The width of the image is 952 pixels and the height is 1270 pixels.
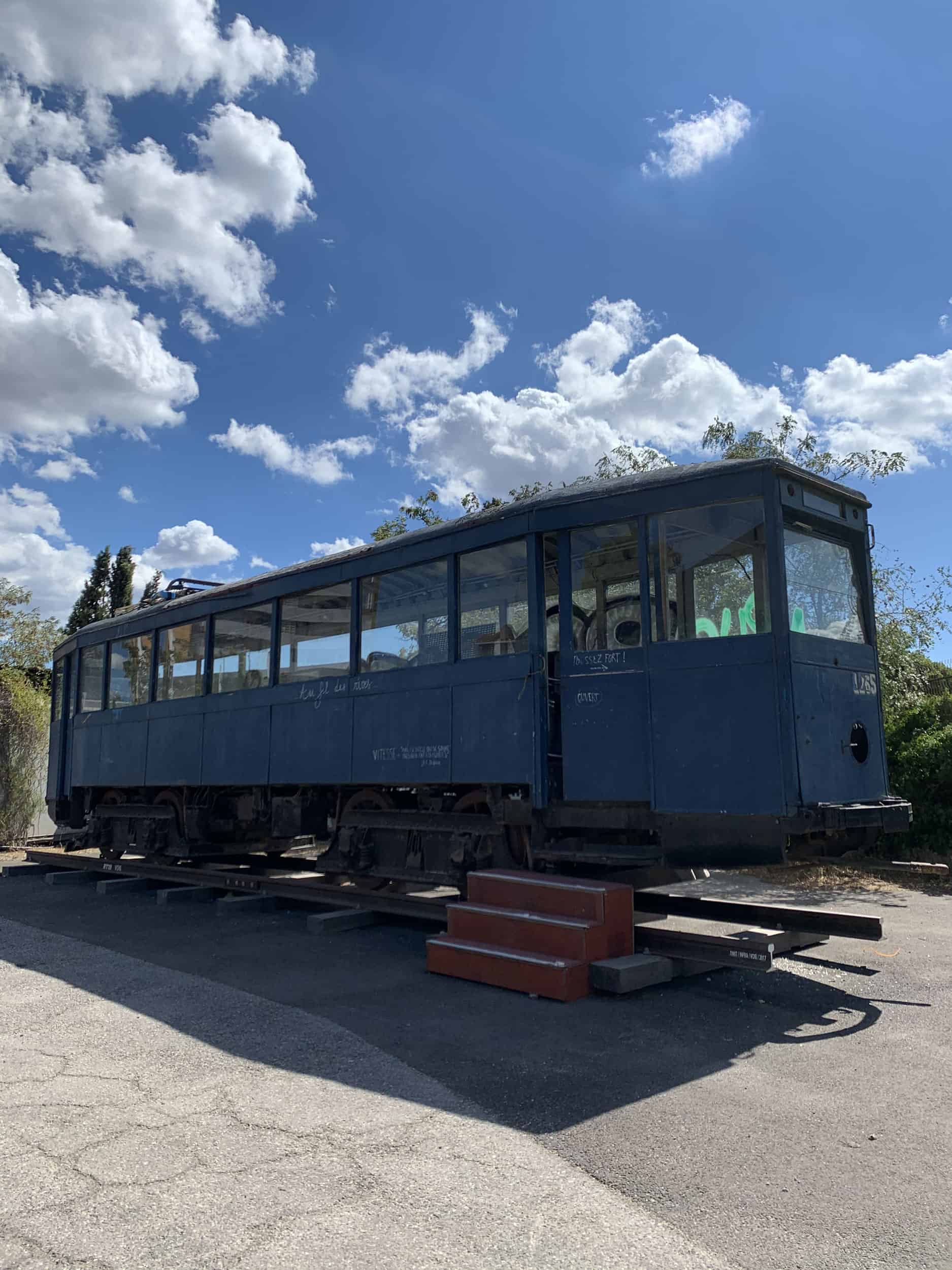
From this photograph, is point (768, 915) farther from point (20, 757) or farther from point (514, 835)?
point (20, 757)

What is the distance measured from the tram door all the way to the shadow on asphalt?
1.48m

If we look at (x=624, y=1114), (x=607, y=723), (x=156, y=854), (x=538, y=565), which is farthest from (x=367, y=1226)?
(x=156, y=854)

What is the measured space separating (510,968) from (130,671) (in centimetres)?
847

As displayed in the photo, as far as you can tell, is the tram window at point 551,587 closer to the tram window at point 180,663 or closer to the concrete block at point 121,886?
the tram window at point 180,663

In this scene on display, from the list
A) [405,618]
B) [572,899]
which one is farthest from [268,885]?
[572,899]

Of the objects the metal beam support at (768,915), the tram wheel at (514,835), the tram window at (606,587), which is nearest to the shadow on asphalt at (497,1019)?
the metal beam support at (768,915)

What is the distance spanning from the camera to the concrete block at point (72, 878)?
12070 mm

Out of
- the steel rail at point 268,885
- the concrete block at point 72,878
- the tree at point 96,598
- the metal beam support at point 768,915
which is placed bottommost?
the concrete block at point 72,878

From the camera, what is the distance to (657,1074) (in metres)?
4.38

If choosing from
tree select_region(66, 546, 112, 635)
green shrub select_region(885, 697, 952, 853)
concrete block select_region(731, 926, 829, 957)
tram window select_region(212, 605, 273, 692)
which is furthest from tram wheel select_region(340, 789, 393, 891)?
Answer: tree select_region(66, 546, 112, 635)

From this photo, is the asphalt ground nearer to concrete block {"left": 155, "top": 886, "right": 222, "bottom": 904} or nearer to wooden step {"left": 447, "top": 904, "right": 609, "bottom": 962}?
wooden step {"left": 447, "top": 904, "right": 609, "bottom": 962}

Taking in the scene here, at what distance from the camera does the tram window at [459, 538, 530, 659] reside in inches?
289

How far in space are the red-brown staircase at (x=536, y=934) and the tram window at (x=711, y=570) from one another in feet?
6.11

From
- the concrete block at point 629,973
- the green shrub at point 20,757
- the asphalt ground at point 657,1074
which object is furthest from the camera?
the green shrub at point 20,757
